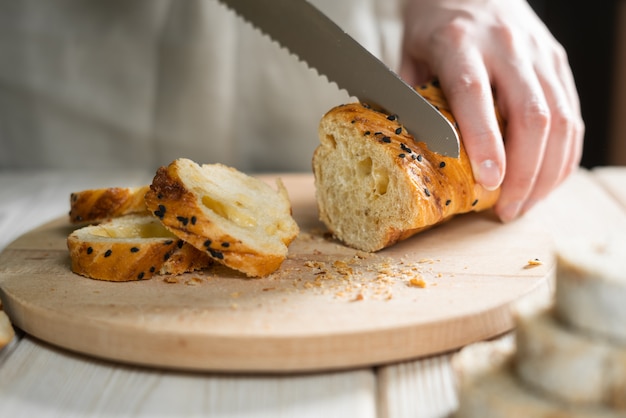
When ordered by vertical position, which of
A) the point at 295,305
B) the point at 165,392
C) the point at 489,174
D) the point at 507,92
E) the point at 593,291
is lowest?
the point at 165,392

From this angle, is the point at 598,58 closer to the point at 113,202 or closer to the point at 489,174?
the point at 489,174

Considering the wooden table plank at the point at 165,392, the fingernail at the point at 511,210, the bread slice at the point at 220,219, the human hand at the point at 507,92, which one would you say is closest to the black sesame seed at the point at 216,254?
the bread slice at the point at 220,219

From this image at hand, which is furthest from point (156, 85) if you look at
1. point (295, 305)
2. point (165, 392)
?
point (165, 392)

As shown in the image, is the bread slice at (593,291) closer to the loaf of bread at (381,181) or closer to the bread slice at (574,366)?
the bread slice at (574,366)

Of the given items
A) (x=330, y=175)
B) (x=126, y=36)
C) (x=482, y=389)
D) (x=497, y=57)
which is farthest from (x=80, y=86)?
(x=482, y=389)

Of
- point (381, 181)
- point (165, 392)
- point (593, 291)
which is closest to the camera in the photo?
point (593, 291)

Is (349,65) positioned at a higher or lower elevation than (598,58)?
higher
